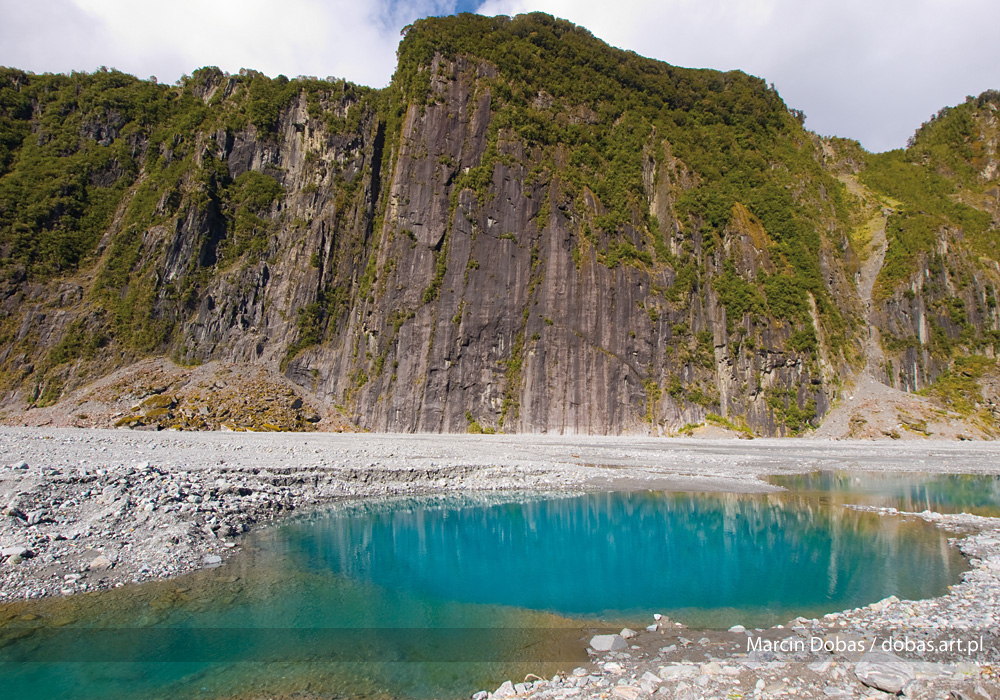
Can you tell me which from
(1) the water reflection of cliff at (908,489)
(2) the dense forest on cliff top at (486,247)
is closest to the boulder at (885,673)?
(1) the water reflection of cliff at (908,489)

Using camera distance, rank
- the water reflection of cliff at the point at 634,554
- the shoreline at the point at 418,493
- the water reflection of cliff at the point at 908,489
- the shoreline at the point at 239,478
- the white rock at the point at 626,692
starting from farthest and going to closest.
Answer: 1. the water reflection of cliff at the point at 908,489
2. the shoreline at the point at 239,478
3. the water reflection of cliff at the point at 634,554
4. the shoreline at the point at 418,493
5. the white rock at the point at 626,692

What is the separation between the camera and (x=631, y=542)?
1463 centimetres

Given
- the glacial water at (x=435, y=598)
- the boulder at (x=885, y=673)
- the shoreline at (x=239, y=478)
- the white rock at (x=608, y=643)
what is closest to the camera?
the boulder at (x=885, y=673)

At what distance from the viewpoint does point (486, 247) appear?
174ft

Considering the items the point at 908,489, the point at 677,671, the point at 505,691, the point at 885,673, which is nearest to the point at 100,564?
the point at 505,691

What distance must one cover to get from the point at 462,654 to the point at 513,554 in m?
5.59

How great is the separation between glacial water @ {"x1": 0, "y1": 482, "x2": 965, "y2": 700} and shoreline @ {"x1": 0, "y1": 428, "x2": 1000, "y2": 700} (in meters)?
0.77

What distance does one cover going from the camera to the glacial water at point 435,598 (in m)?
7.27

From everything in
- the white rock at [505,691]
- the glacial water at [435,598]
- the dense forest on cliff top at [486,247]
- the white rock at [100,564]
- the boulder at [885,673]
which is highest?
the dense forest on cliff top at [486,247]

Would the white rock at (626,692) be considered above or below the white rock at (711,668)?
below

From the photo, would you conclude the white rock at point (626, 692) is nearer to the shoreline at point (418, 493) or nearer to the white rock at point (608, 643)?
the shoreline at point (418, 493)

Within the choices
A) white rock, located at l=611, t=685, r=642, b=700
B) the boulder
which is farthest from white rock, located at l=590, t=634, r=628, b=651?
the boulder

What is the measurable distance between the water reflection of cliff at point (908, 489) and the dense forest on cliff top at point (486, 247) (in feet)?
72.2

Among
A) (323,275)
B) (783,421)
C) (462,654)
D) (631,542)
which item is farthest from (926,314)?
(462,654)
